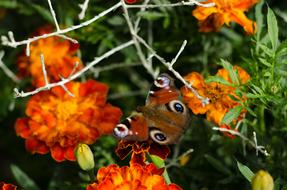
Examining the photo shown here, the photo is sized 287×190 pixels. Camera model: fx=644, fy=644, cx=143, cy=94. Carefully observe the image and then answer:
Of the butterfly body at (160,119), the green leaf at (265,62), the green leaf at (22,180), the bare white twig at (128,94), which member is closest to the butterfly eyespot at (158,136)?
the butterfly body at (160,119)

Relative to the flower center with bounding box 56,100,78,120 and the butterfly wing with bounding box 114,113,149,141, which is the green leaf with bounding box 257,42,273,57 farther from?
the flower center with bounding box 56,100,78,120

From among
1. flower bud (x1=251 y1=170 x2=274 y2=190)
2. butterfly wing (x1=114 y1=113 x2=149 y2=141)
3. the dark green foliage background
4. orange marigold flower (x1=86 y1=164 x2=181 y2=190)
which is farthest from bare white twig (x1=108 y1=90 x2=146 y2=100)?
flower bud (x1=251 y1=170 x2=274 y2=190)

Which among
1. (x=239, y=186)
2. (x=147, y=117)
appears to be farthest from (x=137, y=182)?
(x=239, y=186)

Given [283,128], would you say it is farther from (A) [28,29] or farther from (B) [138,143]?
(A) [28,29]

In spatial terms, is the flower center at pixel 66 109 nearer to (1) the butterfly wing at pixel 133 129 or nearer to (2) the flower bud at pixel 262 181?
(1) the butterfly wing at pixel 133 129

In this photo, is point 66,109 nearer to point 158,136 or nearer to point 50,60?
point 50,60

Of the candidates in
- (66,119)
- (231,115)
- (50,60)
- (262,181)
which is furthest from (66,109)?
(262,181)
